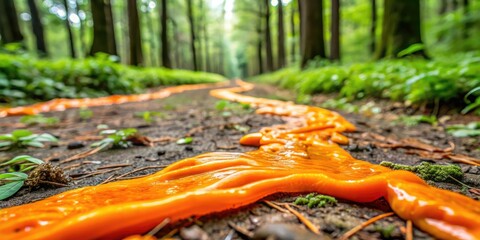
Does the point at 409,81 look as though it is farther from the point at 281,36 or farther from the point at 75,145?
the point at 281,36

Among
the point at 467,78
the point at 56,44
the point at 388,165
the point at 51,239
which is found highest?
the point at 56,44

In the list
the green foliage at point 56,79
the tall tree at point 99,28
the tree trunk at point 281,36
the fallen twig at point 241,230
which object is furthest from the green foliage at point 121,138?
the tree trunk at point 281,36

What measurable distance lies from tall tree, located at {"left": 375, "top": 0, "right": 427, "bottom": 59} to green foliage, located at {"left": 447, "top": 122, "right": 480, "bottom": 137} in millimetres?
3902

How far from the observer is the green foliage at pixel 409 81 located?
3268 mm

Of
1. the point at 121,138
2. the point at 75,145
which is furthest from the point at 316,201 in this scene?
the point at 75,145

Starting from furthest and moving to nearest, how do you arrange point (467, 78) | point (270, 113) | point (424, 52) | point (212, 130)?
point (424, 52) < point (270, 113) < point (467, 78) < point (212, 130)

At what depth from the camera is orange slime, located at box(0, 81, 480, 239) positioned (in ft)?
2.63

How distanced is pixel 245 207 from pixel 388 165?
0.92 meters

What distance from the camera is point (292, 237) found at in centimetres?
78

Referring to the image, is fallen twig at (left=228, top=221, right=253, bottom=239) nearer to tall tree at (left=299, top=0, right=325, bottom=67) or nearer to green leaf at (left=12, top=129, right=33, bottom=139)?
green leaf at (left=12, top=129, right=33, bottom=139)

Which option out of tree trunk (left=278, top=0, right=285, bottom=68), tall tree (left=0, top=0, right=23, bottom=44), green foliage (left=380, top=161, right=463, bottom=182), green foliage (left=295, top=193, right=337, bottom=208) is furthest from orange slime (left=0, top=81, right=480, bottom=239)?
tree trunk (left=278, top=0, right=285, bottom=68)

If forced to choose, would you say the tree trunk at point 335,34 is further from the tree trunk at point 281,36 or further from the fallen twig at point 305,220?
the fallen twig at point 305,220

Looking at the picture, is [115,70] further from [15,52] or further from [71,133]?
[71,133]

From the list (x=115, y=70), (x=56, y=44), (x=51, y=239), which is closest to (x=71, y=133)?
(x=51, y=239)
